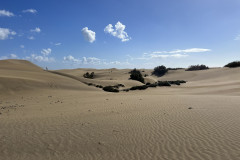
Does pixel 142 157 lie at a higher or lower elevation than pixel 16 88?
Result: lower

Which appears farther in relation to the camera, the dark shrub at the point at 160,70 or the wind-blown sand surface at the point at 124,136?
the dark shrub at the point at 160,70

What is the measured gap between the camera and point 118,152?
4234 millimetres

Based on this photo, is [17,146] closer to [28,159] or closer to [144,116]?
[28,159]

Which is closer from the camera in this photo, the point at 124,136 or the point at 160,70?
the point at 124,136

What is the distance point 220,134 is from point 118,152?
296 centimetres

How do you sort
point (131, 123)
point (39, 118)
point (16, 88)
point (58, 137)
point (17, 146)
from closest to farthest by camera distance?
1. point (17, 146)
2. point (58, 137)
3. point (131, 123)
4. point (39, 118)
5. point (16, 88)

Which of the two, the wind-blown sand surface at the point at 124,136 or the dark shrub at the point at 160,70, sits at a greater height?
the dark shrub at the point at 160,70

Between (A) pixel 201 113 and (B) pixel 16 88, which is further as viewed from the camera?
(B) pixel 16 88

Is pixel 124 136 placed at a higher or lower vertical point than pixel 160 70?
lower

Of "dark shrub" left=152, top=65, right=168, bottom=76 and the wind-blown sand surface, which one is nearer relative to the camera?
the wind-blown sand surface

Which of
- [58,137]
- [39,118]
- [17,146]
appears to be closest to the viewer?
[17,146]

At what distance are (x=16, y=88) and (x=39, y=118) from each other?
9037 millimetres

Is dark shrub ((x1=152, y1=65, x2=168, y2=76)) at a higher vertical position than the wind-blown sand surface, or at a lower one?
higher

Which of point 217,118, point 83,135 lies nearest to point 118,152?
point 83,135
